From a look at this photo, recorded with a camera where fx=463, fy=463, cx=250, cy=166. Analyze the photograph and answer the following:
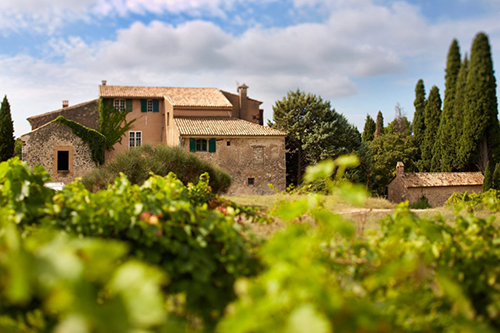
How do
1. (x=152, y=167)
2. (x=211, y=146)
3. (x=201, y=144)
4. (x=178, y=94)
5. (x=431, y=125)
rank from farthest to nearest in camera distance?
(x=431, y=125) → (x=178, y=94) → (x=211, y=146) → (x=201, y=144) → (x=152, y=167)

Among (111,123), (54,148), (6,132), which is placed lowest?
(54,148)

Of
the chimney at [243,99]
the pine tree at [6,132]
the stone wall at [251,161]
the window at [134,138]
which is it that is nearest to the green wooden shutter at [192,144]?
the stone wall at [251,161]

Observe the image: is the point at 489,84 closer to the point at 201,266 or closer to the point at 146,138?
the point at 146,138

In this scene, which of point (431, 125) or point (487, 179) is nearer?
point (487, 179)

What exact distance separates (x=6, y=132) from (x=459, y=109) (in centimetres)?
2985

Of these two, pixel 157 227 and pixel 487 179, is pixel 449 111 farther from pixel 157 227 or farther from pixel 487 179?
pixel 157 227

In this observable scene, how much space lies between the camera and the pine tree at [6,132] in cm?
2888

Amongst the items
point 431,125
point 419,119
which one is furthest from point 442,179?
point 419,119

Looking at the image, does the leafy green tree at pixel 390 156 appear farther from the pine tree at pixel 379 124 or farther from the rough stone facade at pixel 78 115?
the rough stone facade at pixel 78 115

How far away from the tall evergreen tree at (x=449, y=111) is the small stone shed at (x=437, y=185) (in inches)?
68.2

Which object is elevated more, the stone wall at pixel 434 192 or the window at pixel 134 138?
the window at pixel 134 138

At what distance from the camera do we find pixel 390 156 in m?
38.3

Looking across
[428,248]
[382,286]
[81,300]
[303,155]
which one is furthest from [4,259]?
[303,155]

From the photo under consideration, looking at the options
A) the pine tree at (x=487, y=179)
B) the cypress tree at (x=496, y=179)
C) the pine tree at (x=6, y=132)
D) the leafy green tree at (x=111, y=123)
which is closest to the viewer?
the cypress tree at (x=496, y=179)
